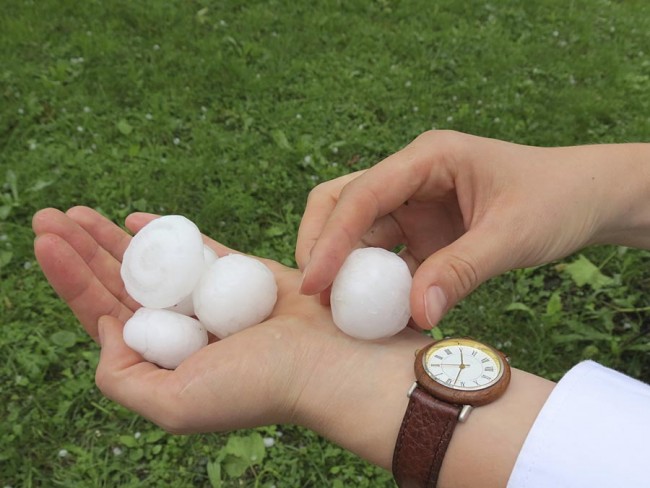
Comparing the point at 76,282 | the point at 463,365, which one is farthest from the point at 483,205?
the point at 76,282

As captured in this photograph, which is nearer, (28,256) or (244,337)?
(244,337)

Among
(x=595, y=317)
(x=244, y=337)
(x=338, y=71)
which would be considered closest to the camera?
(x=244, y=337)

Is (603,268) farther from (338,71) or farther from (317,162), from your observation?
(338,71)

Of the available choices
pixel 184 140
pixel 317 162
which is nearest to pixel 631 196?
pixel 317 162

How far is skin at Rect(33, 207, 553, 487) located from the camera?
1254 millimetres

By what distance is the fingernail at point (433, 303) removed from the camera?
4.14ft

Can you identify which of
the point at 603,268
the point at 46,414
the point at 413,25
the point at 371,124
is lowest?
the point at 46,414

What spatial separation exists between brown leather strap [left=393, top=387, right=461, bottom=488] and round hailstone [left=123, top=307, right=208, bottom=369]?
598 millimetres

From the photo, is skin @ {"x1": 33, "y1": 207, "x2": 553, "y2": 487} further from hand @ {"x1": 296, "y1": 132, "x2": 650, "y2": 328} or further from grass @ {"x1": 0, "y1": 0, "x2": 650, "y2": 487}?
grass @ {"x1": 0, "y1": 0, "x2": 650, "y2": 487}

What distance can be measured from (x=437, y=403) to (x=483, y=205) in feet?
1.63

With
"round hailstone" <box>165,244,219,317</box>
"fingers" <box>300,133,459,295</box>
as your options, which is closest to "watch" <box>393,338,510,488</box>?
"fingers" <box>300,133,459,295</box>

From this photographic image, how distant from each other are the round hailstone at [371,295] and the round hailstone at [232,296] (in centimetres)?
23

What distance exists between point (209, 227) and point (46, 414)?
1.03 metres

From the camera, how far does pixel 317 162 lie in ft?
10.5
